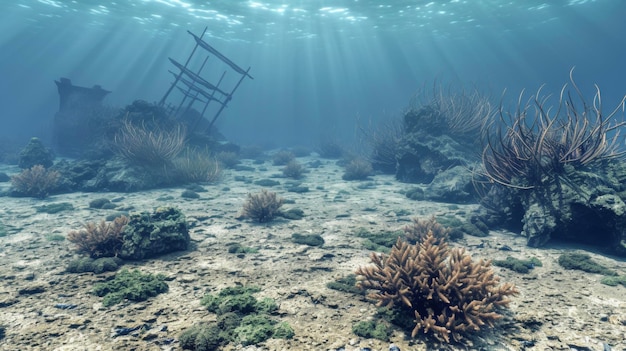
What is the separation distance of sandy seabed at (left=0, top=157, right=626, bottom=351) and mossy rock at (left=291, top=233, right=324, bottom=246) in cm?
13

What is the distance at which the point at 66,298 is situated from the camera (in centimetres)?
390

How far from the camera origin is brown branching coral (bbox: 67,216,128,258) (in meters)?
5.43

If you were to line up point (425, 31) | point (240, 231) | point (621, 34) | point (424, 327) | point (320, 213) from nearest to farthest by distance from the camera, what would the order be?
point (424, 327) → point (240, 231) → point (320, 213) → point (425, 31) → point (621, 34)

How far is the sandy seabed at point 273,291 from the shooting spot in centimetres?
308

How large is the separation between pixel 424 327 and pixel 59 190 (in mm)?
13395

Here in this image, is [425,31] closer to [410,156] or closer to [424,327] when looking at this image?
[410,156]

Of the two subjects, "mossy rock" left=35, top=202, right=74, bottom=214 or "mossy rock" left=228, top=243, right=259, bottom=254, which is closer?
"mossy rock" left=228, top=243, right=259, bottom=254

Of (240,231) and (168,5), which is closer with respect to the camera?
(240,231)

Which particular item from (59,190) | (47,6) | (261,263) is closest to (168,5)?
(47,6)

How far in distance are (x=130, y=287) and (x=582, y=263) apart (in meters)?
7.06

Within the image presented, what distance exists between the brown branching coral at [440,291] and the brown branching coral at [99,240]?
4.65 m

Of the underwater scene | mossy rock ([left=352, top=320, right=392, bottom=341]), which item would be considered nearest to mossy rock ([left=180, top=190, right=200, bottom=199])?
the underwater scene

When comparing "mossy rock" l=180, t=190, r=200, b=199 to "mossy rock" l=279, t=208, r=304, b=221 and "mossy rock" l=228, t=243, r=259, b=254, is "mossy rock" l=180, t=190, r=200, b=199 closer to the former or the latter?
"mossy rock" l=279, t=208, r=304, b=221

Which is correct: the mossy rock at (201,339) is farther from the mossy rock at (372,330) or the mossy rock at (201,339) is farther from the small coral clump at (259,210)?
the small coral clump at (259,210)
